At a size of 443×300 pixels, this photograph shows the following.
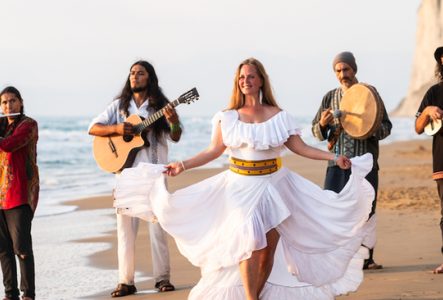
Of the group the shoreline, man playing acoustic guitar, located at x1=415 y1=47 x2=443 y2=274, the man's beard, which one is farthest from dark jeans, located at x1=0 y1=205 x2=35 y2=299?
man playing acoustic guitar, located at x1=415 y1=47 x2=443 y2=274

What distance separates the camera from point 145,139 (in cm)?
751

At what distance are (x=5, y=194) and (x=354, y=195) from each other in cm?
255

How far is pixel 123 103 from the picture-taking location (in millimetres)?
7656

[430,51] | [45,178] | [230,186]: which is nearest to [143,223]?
[230,186]

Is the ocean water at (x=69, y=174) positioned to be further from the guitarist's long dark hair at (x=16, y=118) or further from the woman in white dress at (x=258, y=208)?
the guitarist's long dark hair at (x=16, y=118)

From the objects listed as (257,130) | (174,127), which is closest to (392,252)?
(174,127)

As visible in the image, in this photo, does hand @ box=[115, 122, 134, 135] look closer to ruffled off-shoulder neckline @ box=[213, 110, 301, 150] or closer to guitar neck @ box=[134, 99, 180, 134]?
guitar neck @ box=[134, 99, 180, 134]

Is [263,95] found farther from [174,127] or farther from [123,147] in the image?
[123,147]

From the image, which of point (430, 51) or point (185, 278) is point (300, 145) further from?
point (430, 51)

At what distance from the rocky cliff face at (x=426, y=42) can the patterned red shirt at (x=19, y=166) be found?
3265 inches

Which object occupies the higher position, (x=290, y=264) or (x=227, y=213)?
(x=227, y=213)

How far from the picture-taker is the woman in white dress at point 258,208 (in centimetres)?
604

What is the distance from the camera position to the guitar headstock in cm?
702

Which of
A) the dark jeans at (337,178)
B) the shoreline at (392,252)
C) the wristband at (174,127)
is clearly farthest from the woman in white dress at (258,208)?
the dark jeans at (337,178)
